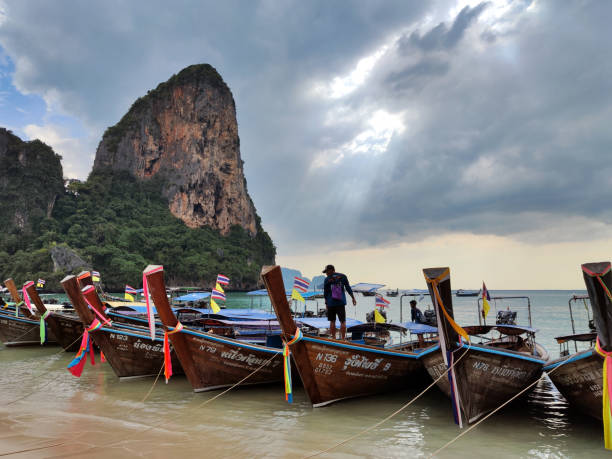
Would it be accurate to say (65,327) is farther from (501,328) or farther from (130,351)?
(501,328)

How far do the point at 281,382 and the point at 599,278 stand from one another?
6506 millimetres

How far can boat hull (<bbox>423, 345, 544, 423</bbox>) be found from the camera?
5.86 meters

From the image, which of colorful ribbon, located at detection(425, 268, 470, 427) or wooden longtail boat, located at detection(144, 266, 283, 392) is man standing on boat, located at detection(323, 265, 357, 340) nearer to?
wooden longtail boat, located at detection(144, 266, 283, 392)

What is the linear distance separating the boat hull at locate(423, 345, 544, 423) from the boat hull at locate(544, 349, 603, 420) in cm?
43

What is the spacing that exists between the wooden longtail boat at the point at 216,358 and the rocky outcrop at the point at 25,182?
80.5 m

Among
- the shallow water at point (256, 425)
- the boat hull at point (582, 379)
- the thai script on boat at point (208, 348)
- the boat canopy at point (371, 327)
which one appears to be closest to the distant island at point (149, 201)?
the shallow water at point (256, 425)

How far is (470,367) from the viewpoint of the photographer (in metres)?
5.87

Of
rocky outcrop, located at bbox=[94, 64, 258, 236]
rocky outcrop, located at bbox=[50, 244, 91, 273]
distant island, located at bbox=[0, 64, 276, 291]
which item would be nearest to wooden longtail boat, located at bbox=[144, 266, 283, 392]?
rocky outcrop, located at bbox=[50, 244, 91, 273]

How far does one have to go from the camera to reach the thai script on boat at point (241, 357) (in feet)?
26.1

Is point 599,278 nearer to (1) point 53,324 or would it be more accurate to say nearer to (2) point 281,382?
(2) point 281,382

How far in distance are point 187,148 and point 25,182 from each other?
108ft

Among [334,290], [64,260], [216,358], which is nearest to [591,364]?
[334,290]

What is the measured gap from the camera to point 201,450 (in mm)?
5188

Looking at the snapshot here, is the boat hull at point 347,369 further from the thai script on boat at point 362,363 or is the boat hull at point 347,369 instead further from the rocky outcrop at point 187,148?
the rocky outcrop at point 187,148
